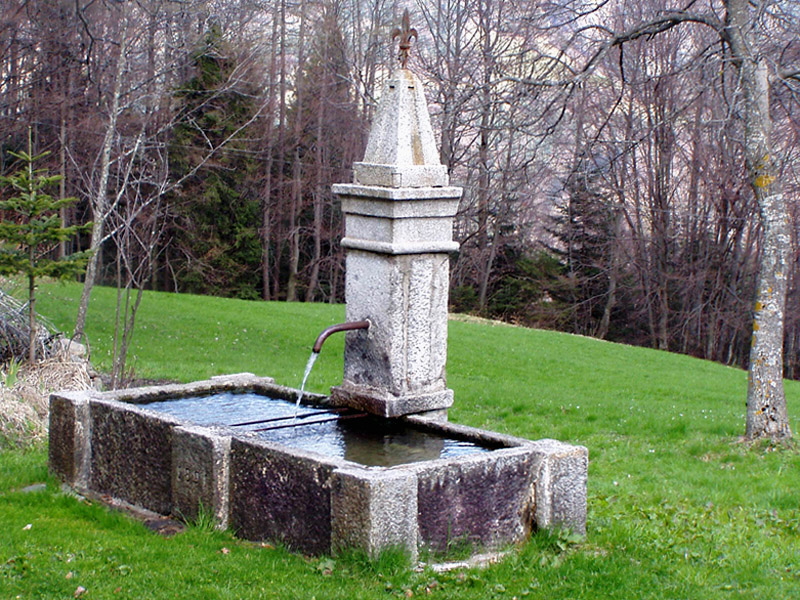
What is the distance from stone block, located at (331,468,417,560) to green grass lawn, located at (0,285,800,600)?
0.34 ft

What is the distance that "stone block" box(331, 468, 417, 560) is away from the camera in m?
4.54

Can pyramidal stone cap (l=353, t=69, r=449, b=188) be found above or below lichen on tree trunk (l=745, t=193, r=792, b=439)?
above

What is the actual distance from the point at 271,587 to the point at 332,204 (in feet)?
95.5

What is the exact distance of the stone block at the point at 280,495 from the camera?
482 centimetres

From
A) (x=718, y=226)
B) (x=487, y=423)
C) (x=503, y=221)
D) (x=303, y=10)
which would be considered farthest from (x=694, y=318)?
(x=487, y=423)

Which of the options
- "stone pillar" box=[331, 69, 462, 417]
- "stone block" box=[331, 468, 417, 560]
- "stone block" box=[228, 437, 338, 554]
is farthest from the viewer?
"stone pillar" box=[331, 69, 462, 417]

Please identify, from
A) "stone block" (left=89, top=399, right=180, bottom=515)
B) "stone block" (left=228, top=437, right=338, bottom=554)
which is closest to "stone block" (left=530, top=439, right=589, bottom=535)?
"stone block" (left=228, top=437, right=338, bottom=554)

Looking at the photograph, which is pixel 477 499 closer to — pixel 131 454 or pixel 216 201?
pixel 131 454

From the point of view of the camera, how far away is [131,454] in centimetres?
598

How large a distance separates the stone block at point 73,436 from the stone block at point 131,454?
0.16 ft

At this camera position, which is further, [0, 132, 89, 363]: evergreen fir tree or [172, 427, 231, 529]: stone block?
[0, 132, 89, 363]: evergreen fir tree

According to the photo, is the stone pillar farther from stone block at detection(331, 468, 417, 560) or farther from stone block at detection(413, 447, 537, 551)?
stone block at detection(331, 468, 417, 560)

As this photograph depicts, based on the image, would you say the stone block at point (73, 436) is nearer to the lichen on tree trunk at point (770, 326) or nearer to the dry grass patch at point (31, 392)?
the dry grass patch at point (31, 392)

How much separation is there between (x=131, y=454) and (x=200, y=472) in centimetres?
81
